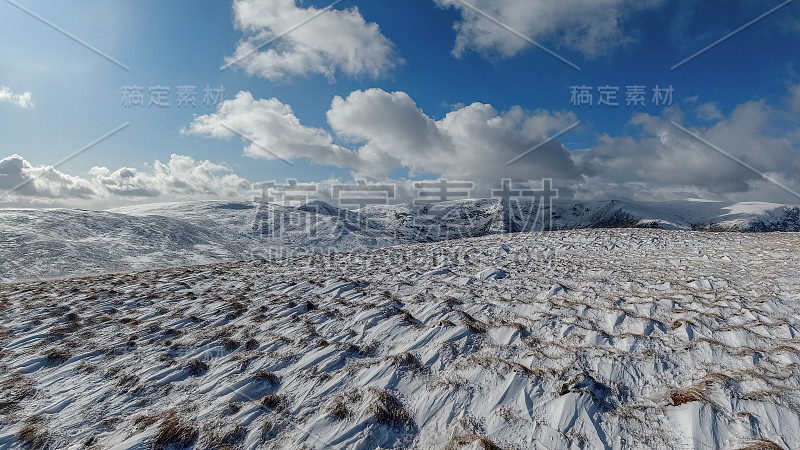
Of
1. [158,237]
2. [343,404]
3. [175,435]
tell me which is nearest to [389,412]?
[343,404]

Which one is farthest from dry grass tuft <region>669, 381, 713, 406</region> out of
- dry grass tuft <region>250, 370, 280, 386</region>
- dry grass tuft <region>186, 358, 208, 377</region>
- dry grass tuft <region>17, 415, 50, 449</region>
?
dry grass tuft <region>17, 415, 50, 449</region>

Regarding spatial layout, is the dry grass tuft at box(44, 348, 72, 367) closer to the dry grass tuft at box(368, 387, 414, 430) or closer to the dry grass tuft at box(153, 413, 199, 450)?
the dry grass tuft at box(153, 413, 199, 450)

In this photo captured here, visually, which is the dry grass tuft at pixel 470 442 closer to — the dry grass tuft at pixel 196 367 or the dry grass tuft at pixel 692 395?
the dry grass tuft at pixel 692 395

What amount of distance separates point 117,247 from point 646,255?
143 ft

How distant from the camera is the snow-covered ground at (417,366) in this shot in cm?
417

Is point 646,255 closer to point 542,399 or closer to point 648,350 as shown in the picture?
point 648,350

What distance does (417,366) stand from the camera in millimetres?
5707

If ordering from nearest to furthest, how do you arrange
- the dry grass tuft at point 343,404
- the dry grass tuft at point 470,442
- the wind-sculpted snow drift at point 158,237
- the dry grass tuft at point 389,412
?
the dry grass tuft at point 470,442
the dry grass tuft at point 389,412
the dry grass tuft at point 343,404
the wind-sculpted snow drift at point 158,237

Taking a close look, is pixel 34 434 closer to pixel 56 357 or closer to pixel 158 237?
pixel 56 357

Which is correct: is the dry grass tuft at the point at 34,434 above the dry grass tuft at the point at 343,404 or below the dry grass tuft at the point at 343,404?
below

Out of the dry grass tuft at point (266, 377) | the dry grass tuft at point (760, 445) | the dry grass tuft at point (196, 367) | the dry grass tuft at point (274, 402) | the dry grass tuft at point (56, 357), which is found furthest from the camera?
the dry grass tuft at point (56, 357)

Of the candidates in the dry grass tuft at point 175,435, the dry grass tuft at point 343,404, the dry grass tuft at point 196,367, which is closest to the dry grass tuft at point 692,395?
the dry grass tuft at point 343,404

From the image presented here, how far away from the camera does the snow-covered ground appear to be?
4172 mm

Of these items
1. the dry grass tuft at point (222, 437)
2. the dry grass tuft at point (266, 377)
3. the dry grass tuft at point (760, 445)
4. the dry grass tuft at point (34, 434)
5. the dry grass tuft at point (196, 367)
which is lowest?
the dry grass tuft at point (34, 434)
